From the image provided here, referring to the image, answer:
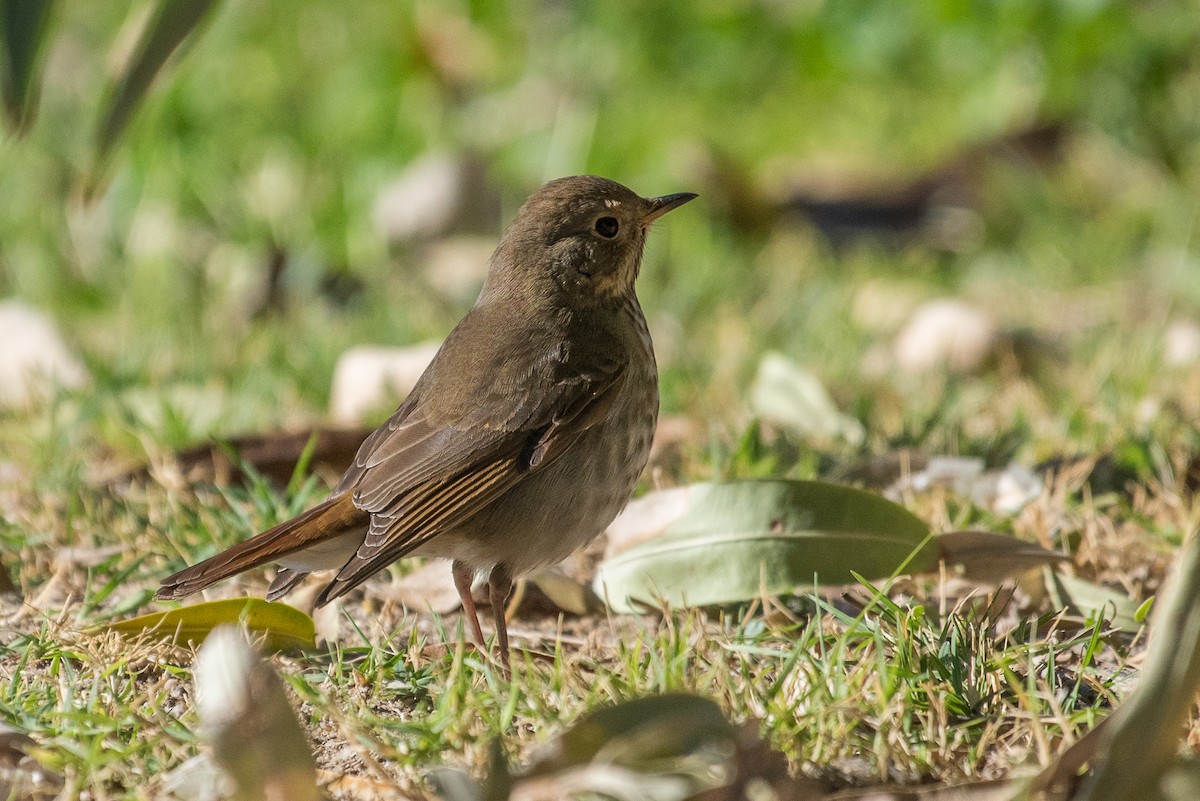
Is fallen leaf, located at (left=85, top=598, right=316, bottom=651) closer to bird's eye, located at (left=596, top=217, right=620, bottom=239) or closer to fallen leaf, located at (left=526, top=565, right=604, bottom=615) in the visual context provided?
fallen leaf, located at (left=526, top=565, right=604, bottom=615)

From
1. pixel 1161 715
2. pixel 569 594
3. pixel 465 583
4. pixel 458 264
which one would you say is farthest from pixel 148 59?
pixel 458 264

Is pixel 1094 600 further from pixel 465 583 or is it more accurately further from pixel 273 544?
pixel 273 544

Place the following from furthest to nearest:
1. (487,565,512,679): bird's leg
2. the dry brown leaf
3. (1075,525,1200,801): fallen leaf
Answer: (487,565,512,679): bird's leg
the dry brown leaf
(1075,525,1200,801): fallen leaf

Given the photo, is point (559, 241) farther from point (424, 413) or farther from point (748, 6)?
point (748, 6)

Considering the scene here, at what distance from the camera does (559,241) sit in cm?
369

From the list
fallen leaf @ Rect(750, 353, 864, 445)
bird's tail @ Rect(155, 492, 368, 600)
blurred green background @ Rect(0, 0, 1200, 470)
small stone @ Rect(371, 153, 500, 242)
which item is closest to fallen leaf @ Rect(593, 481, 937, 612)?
bird's tail @ Rect(155, 492, 368, 600)

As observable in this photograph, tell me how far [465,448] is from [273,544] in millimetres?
451

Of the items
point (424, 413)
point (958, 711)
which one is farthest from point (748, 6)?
point (958, 711)

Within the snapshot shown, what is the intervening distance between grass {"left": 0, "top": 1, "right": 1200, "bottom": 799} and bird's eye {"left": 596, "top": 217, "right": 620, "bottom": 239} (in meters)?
0.67

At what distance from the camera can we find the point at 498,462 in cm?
322

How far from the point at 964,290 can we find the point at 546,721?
4.14 meters

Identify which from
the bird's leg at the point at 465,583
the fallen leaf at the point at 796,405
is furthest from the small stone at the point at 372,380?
the bird's leg at the point at 465,583

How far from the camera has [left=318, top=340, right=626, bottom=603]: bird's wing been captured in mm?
3096

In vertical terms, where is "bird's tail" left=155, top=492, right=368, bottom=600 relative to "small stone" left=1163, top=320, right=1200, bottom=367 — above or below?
above
